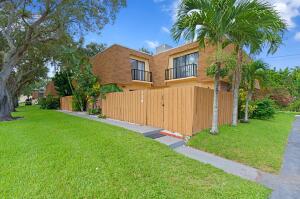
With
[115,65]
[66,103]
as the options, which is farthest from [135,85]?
[66,103]

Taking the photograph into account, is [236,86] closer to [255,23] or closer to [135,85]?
[255,23]

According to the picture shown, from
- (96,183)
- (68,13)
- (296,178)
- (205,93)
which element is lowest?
(296,178)

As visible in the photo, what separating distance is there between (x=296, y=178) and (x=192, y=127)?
3.38 m

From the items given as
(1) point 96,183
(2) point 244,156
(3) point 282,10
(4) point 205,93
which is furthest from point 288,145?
(1) point 96,183

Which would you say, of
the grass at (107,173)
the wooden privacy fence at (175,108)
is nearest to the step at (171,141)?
the wooden privacy fence at (175,108)

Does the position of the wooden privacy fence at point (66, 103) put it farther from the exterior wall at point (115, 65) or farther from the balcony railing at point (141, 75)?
the balcony railing at point (141, 75)

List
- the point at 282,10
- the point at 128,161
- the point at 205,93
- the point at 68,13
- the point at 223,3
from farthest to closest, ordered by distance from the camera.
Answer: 1. the point at 68,13
2. the point at 205,93
3. the point at 282,10
4. the point at 223,3
5. the point at 128,161

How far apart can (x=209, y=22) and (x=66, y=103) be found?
59.8 feet

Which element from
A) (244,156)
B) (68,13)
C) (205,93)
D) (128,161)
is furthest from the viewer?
(68,13)

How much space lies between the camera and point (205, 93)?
8117 mm

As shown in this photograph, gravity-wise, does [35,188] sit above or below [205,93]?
below

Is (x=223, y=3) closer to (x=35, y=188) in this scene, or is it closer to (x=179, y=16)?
(x=179, y=16)

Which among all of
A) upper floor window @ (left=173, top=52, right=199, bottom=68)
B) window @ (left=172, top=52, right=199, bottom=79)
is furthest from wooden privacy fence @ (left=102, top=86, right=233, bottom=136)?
upper floor window @ (left=173, top=52, right=199, bottom=68)

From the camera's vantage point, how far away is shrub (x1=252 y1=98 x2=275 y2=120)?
1441 cm
